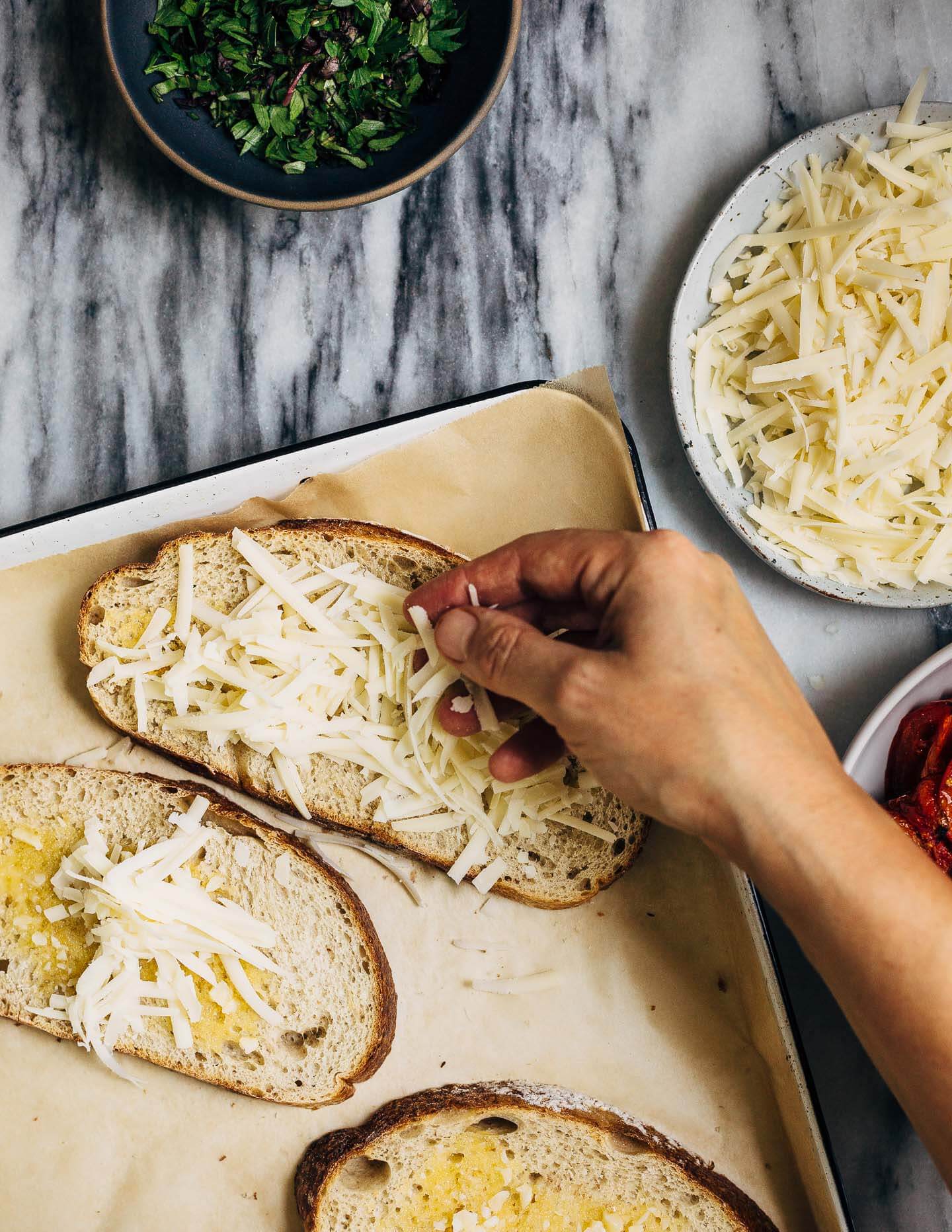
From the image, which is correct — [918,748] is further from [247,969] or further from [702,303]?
[247,969]

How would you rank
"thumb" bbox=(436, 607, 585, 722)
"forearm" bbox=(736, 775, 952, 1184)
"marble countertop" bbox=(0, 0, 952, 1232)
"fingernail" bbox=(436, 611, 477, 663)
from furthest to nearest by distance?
"marble countertop" bbox=(0, 0, 952, 1232), "fingernail" bbox=(436, 611, 477, 663), "thumb" bbox=(436, 607, 585, 722), "forearm" bbox=(736, 775, 952, 1184)

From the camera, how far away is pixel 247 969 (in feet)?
6.41

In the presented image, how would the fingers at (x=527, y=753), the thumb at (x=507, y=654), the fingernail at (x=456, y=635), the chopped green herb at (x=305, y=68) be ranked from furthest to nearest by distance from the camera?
the chopped green herb at (x=305, y=68)
the fingers at (x=527, y=753)
the fingernail at (x=456, y=635)
the thumb at (x=507, y=654)

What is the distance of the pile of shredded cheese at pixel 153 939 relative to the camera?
1865 mm

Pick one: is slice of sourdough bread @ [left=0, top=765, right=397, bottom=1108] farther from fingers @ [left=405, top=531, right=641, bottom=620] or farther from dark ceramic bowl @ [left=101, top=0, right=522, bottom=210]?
dark ceramic bowl @ [left=101, top=0, right=522, bottom=210]

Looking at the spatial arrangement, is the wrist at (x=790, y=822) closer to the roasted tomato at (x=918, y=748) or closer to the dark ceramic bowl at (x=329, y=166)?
the roasted tomato at (x=918, y=748)

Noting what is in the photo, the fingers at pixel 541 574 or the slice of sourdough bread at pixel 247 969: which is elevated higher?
the fingers at pixel 541 574

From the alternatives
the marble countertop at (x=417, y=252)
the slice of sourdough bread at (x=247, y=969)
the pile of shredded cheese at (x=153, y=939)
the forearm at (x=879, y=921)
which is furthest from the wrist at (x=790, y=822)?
the pile of shredded cheese at (x=153, y=939)

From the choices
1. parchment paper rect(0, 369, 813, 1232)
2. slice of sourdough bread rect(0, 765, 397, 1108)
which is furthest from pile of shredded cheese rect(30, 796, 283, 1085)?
parchment paper rect(0, 369, 813, 1232)

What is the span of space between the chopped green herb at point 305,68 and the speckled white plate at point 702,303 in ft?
2.23

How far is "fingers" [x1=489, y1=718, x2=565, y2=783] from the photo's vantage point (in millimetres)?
1842

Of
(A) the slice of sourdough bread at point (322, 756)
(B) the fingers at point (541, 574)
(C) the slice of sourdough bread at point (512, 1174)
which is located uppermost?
(B) the fingers at point (541, 574)

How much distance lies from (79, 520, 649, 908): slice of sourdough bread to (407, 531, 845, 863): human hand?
395mm

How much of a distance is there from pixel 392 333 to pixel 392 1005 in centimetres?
150
